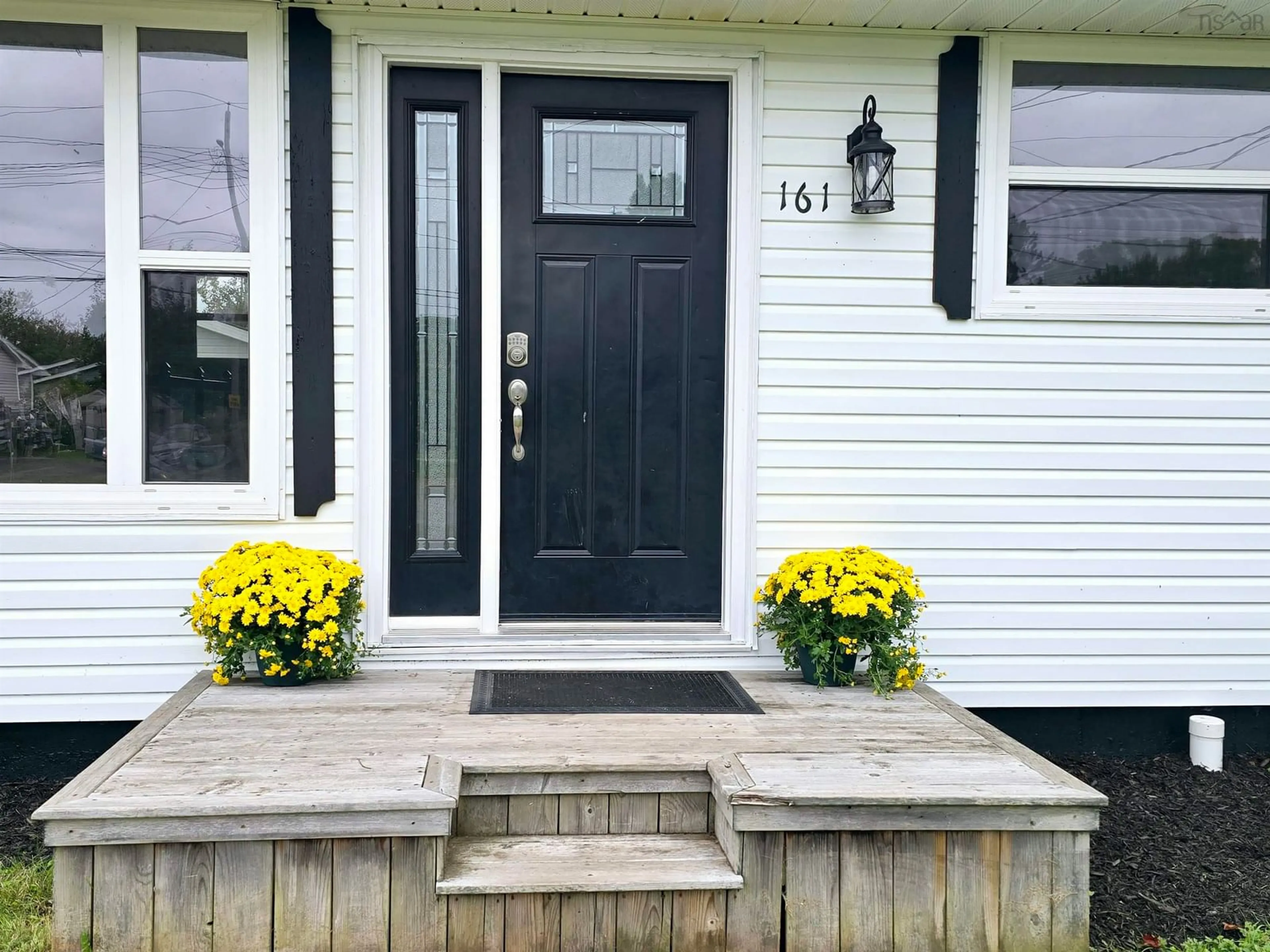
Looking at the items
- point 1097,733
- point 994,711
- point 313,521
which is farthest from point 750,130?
point 1097,733

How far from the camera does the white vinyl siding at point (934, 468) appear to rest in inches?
131

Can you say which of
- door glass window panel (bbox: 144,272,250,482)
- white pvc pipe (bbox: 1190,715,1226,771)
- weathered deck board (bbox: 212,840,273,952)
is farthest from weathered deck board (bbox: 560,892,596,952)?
white pvc pipe (bbox: 1190,715,1226,771)

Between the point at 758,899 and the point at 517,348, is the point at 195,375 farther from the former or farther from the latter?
the point at 758,899

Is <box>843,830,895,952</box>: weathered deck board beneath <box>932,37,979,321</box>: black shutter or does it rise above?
beneath

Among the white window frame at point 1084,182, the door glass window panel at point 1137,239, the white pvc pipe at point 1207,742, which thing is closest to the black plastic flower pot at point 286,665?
the white window frame at point 1084,182

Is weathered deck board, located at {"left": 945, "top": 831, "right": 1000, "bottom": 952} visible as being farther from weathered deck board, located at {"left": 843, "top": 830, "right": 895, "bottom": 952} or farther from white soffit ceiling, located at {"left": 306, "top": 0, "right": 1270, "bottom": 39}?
white soffit ceiling, located at {"left": 306, "top": 0, "right": 1270, "bottom": 39}

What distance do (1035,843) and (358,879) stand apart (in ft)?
5.28

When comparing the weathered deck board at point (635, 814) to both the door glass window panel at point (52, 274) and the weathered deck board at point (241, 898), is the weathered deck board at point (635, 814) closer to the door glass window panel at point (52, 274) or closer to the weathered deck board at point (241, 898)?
the weathered deck board at point (241, 898)

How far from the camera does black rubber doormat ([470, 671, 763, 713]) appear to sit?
298 cm

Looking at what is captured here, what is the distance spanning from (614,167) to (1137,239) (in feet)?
6.25

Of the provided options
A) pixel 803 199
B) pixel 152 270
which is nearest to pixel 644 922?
pixel 803 199

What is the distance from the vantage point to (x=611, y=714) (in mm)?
2932

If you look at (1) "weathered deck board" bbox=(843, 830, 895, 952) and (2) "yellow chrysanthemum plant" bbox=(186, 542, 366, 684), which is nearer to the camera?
(1) "weathered deck board" bbox=(843, 830, 895, 952)

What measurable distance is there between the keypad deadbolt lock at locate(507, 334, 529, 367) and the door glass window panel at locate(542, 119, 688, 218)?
1.46ft
